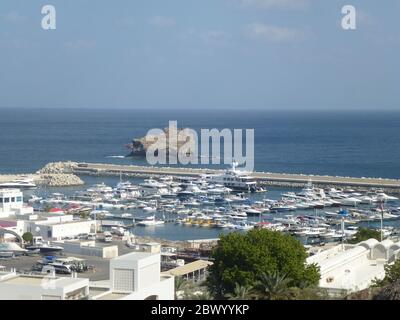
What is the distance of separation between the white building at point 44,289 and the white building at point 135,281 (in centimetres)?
36

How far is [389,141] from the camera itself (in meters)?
96.4

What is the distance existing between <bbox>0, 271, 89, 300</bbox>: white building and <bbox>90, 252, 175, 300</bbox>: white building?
1.19 feet

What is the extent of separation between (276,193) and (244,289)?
33.4 metres

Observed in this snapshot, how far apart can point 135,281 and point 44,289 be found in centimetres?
155

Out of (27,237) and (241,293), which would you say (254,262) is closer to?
(241,293)

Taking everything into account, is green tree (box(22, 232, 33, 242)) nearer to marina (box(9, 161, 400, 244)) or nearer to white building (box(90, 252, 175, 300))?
marina (box(9, 161, 400, 244))

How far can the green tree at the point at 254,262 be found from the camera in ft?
53.1

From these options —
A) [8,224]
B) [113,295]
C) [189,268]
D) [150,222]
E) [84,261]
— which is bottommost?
[150,222]

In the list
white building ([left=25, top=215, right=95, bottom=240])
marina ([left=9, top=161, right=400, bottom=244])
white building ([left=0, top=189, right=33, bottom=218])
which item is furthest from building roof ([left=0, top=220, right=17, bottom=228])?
marina ([left=9, top=161, right=400, bottom=244])

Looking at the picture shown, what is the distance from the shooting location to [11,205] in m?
30.9

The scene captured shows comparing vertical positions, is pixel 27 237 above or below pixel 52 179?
below

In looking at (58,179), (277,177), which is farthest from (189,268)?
(58,179)

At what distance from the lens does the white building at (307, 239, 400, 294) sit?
710 inches
